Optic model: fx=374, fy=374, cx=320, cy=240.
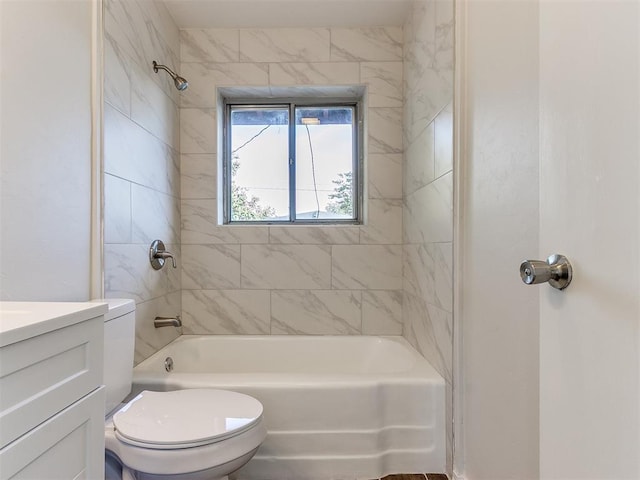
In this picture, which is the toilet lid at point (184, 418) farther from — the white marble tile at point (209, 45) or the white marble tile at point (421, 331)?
the white marble tile at point (209, 45)

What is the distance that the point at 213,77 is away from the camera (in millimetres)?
2430

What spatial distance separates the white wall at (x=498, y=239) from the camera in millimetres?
1062

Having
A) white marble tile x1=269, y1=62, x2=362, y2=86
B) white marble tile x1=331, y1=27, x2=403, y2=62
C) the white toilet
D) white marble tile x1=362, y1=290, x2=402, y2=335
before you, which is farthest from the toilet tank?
white marble tile x1=331, y1=27, x2=403, y2=62

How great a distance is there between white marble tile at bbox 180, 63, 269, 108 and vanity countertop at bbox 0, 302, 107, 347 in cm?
187

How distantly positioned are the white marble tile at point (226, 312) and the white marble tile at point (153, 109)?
991mm

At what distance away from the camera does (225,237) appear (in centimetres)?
245

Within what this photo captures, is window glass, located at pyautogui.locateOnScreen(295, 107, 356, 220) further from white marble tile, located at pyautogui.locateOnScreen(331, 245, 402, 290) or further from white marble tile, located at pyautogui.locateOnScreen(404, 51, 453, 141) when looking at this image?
white marble tile, located at pyautogui.locateOnScreen(404, 51, 453, 141)

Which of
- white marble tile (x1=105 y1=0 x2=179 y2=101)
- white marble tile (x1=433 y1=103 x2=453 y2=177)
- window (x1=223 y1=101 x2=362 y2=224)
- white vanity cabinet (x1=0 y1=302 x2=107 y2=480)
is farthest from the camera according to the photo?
window (x1=223 y1=101 x2=362 y2=224)

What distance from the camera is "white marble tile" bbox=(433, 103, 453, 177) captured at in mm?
1545

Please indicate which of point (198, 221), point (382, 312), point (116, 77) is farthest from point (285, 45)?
point (382, 312)

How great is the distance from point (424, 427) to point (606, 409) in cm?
127

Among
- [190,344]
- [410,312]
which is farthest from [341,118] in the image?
[190,344]

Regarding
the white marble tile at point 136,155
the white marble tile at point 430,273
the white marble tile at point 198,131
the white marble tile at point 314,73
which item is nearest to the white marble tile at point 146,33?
the white marble tile at point 198,131

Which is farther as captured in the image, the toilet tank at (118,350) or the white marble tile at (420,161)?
the white marble tile at (420,161)
